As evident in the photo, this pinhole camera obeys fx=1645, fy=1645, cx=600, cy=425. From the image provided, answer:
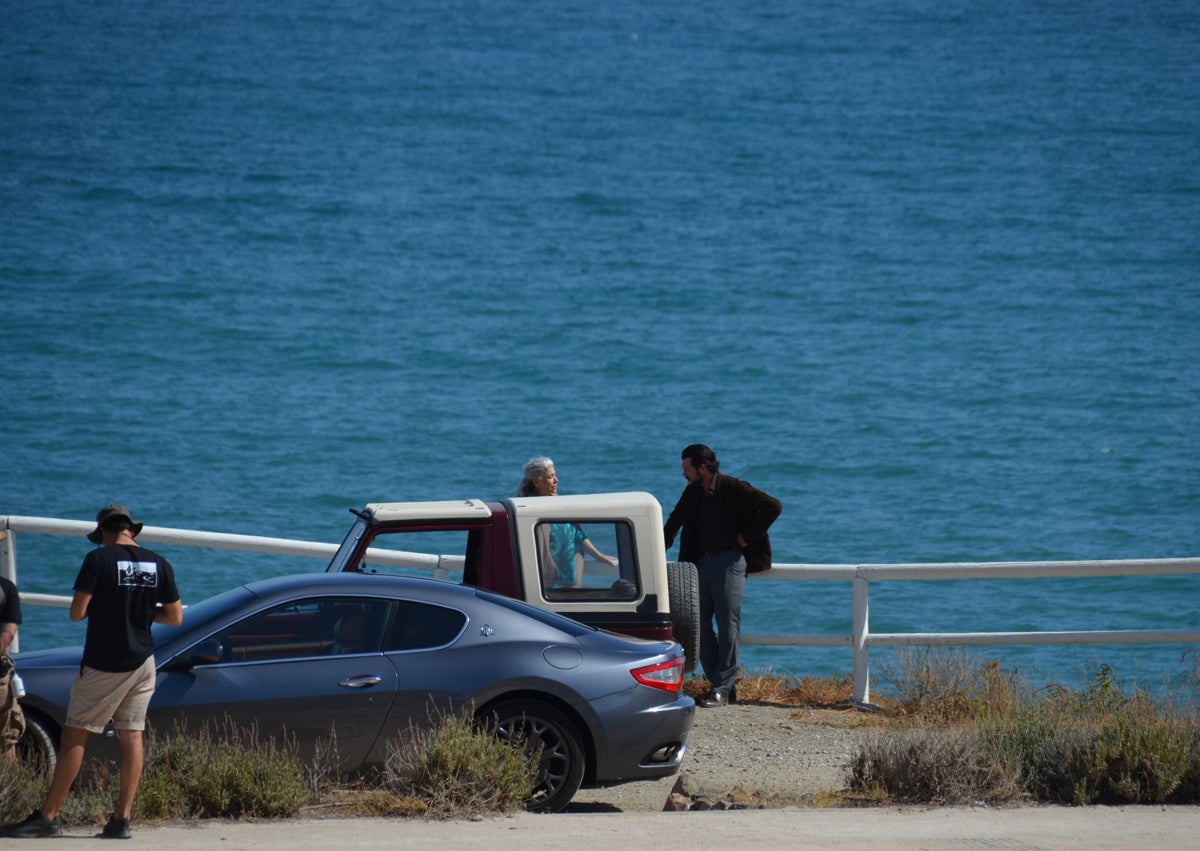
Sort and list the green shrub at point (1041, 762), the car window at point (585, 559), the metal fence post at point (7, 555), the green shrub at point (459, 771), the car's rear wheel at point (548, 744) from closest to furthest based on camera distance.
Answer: the green shrub at point (459, 771), the car's rear wheel at point (548, 744), the green shrub at point (1041, 762), the car window at point (585, 559), the metal fence post at point (7, 555)

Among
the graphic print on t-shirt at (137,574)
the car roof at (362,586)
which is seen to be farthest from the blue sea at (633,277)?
the graphic print on t-shirt at (137,574)

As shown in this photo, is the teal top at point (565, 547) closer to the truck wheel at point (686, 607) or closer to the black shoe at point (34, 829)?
the truck wheel at point (686, 607)

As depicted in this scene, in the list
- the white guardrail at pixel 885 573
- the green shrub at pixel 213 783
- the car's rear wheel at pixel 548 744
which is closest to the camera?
the green shrub at pixel 213 783

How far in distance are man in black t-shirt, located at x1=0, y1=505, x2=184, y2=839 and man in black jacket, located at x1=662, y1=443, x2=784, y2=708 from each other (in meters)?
4.58

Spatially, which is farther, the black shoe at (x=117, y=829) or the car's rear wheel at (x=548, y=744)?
the car's rear wheel at (x=548, y=744)

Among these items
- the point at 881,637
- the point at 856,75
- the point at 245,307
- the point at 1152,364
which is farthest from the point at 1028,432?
the point at 881,637

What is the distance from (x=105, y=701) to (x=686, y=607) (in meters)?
4.27

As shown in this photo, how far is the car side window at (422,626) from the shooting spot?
8.83 metres

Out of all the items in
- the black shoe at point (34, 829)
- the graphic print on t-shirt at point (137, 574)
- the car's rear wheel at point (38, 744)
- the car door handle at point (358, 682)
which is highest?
the graphic print on t-shirt at point (137, 574)

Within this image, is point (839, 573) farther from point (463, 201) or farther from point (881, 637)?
point (463, 201)

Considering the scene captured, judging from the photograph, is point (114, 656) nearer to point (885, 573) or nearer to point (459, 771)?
point (459, 771)

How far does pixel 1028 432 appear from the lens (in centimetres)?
5172

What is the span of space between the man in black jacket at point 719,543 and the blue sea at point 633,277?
16278mm

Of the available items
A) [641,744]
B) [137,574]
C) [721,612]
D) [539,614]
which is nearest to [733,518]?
[721,612]
